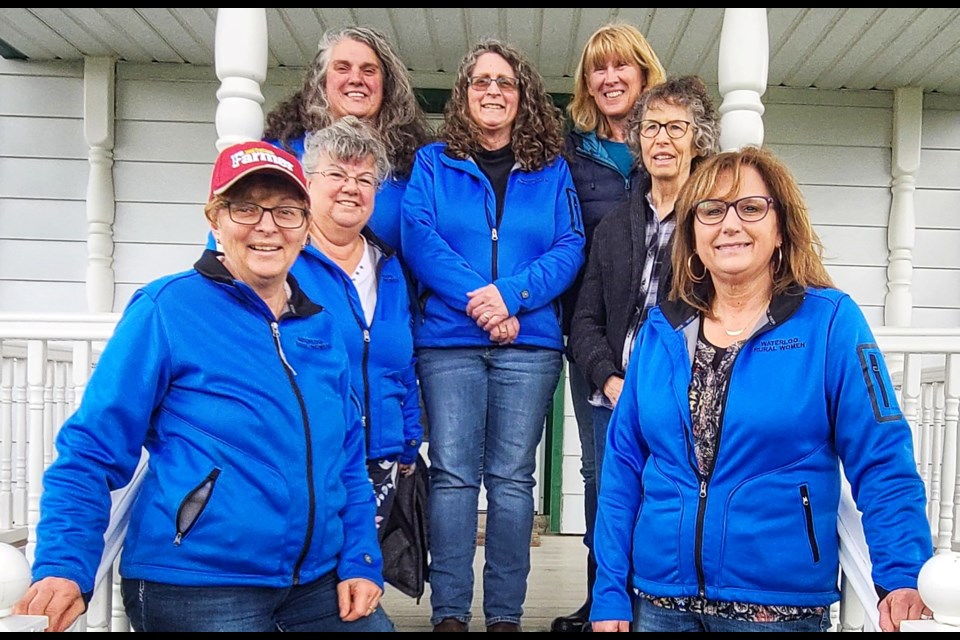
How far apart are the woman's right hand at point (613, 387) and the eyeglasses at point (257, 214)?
101cm

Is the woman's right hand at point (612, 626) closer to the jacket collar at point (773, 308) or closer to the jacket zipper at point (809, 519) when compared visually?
the jacket zipper at point (809, 519)

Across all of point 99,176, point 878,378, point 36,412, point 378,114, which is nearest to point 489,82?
point 378,114

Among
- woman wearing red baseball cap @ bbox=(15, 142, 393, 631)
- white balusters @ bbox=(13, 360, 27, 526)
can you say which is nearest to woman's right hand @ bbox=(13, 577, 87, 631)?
woman wearing red baseball cap @ bbox=(15, 142, 393, 631)

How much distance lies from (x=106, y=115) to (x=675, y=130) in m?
3.39

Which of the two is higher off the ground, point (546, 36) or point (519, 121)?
point (546, 36)

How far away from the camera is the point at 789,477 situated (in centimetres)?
168

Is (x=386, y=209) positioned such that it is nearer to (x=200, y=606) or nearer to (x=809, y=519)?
(x=200, y=606)

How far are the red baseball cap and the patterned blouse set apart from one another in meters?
0.91

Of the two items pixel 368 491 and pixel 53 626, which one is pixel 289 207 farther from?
pixel 53 626

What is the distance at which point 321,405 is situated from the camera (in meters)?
1.72

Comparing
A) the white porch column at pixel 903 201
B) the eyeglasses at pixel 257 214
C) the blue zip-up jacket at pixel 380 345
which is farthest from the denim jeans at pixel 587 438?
the white porch column at pixel 903 201

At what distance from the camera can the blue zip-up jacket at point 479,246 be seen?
7.88 feet

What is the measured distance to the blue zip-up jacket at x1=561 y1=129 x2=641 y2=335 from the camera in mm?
2633

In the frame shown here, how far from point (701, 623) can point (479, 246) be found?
1.20 metres
